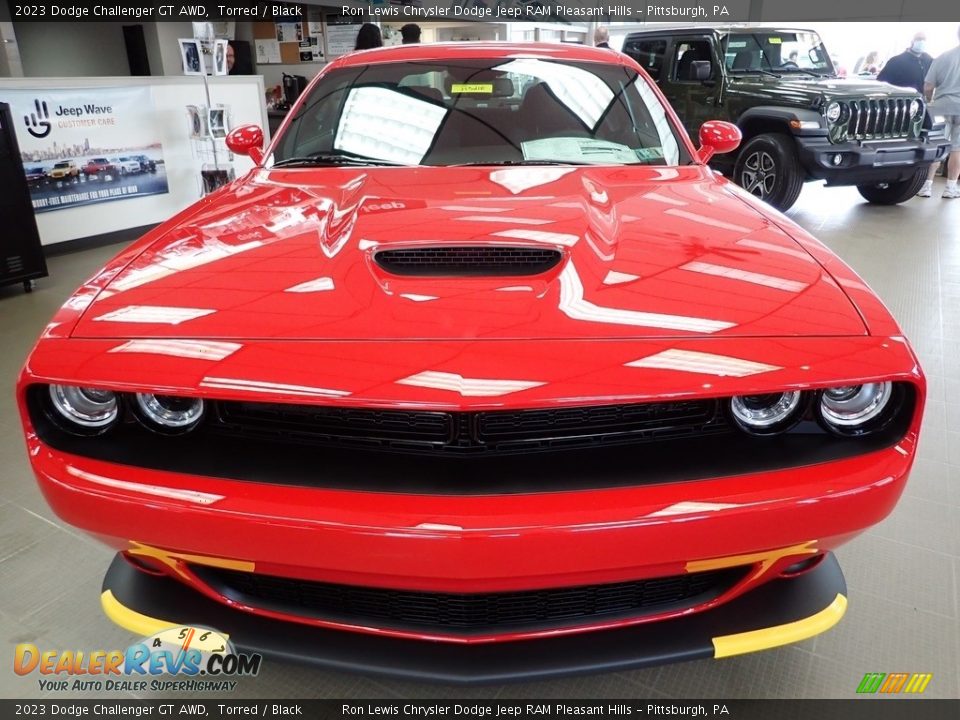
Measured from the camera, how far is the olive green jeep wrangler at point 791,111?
5949 millimetres

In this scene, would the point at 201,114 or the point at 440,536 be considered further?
the point at 201,114

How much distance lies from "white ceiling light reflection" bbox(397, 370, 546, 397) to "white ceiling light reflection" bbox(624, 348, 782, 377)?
7.1 inches

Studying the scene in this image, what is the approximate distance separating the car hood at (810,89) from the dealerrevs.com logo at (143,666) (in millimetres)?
6381

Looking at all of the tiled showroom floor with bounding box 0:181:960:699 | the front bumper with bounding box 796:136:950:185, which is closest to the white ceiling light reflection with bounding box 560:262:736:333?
the tiled showroom floor with bounding box 0:181:960:699

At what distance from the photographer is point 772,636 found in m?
1.20

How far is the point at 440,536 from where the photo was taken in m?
1.03

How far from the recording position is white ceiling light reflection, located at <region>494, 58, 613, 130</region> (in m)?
2.21

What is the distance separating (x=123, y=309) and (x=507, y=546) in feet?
2.64

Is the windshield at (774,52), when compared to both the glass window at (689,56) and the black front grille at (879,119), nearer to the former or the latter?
the glass window at (689,56)

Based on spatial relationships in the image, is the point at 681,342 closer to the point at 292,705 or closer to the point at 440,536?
the point at 440,536

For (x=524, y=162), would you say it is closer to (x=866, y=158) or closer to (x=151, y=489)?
(x=151, y=489)

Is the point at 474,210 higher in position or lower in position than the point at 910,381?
higher

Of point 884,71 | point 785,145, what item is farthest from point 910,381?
point 884,71

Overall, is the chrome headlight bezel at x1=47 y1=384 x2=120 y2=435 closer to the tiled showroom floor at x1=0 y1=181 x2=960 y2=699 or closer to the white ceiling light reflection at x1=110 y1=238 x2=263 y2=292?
the white ceiling light reflection at x1=110 y1=238 x2=263 y2=292
